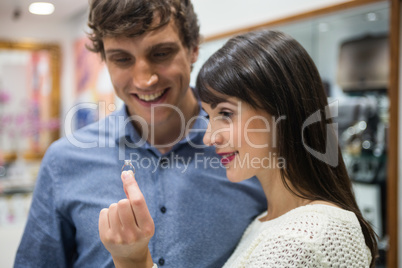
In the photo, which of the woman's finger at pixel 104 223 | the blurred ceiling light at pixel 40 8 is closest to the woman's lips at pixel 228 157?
the woman's finger at pixel 104 223

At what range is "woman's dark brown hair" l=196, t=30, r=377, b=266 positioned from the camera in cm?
91

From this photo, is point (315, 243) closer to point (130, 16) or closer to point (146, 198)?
point (146, 198)

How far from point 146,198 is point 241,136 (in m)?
0.34

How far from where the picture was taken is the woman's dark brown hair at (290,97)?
0.91 metres

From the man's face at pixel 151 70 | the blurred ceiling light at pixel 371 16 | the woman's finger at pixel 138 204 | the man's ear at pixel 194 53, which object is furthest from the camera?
the blurred ceiling light at pixel 371 16

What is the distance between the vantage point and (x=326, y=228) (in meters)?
0.79

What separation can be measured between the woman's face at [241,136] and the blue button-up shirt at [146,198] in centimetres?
19

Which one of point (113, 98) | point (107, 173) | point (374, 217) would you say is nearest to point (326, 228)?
point (107, 173)

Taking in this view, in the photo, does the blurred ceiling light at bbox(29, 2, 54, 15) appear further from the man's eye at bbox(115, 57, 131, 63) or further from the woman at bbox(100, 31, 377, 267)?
the woman at bbox(100, 31, 377, 267)

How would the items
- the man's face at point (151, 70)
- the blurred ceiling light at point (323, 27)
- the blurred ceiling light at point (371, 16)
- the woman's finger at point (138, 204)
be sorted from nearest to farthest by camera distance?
the woman's finger at point (138, 204), the man's face at point (151, 70), the blurred ceiling light at point (371, 16), the blurred ceiling light at point (323, 27)

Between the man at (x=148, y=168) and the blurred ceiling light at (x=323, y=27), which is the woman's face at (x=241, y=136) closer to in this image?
the man at (x=148, y=168)

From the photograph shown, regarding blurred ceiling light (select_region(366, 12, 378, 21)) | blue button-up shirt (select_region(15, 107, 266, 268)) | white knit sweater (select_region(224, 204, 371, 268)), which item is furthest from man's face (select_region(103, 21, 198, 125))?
blurred ceiling light (select_region(366, 12, 378, 21))

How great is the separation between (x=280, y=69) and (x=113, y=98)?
275 centimetres

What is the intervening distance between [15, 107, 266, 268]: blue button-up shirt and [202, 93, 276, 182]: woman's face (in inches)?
7.4
